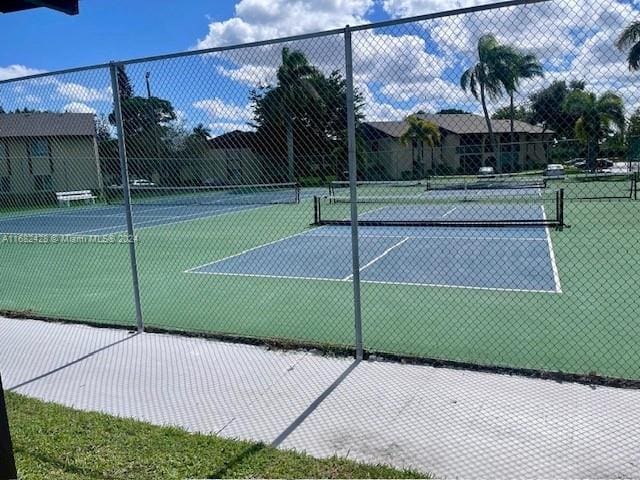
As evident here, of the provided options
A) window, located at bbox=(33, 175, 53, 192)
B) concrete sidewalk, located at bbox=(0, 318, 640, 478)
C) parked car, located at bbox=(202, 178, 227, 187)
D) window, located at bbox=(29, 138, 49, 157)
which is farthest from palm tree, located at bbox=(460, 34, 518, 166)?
window, located at bbox=(33, 175, 53, 192)

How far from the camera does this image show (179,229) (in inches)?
687

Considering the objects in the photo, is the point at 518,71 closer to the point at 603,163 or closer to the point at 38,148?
the point at 603,163

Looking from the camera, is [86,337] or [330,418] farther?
[86,337]

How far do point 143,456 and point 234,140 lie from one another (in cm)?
354

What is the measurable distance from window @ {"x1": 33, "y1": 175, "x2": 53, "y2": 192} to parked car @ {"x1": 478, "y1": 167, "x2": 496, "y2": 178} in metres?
13.8

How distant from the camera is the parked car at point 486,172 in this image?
192 inches

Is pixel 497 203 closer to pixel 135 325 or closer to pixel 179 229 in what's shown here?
pixel 179 229

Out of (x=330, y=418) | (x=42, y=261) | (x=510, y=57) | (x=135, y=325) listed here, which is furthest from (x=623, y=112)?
(x=42, y=261)

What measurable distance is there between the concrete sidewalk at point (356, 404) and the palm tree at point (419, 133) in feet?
6.67

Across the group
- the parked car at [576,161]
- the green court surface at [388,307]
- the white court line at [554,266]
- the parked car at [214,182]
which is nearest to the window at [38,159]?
the green court surface at [388,307]

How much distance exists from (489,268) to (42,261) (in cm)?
921

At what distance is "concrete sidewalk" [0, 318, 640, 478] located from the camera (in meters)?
3.27

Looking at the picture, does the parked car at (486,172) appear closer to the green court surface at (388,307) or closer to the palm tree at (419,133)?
the palm tree at (419,133)

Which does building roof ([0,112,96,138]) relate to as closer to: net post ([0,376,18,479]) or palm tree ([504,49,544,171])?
palm tree ([504,49,544,171])
